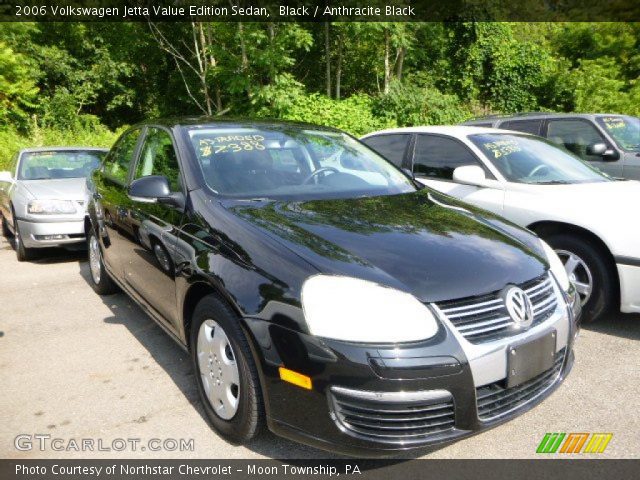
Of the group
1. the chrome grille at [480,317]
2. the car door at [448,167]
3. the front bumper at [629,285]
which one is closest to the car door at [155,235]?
the chrome grille at [480,317]

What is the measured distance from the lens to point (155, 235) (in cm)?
306

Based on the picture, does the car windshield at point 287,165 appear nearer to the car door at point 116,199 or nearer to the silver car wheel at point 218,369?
the silver car wheel at point 218,369

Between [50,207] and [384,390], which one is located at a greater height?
[384,390]

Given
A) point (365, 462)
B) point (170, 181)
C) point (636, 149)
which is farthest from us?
point (636, 149)

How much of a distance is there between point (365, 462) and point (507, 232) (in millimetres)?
1415

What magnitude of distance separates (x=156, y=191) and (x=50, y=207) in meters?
3.81

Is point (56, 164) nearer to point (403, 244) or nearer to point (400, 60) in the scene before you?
point (403, 244)

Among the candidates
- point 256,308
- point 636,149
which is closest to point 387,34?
point 636,149

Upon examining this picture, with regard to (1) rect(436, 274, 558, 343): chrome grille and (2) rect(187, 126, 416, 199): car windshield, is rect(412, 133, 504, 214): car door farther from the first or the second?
(1) rect(436, 274, 558, 343): chrome grille

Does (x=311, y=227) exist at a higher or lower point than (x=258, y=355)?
higher

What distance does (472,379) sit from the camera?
6.48 feet

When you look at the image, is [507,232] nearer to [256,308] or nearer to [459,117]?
[256,308]

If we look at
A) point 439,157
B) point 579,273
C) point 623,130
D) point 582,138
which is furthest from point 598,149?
point 579,273

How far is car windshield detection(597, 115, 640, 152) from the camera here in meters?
7.03
